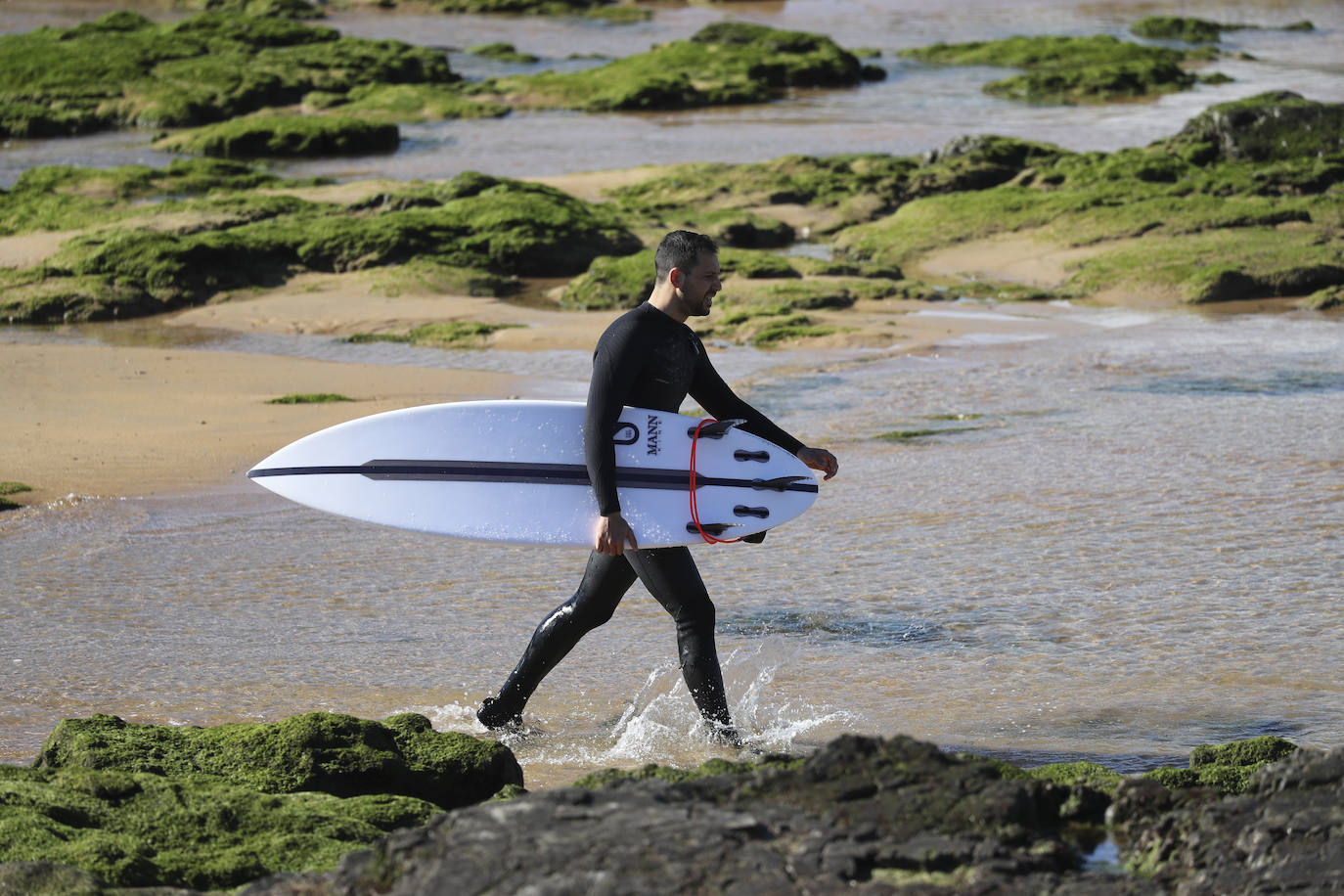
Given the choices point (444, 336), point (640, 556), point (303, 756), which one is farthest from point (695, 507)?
Answer: point (444, 336)

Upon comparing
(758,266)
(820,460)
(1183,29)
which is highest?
(1183,29)

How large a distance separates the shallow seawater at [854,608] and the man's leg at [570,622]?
0.73ft

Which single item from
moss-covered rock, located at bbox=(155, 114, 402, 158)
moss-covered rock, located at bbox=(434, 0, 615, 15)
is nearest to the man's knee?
moss-covered rock, located at bbox=(155, 114, 402, 158)

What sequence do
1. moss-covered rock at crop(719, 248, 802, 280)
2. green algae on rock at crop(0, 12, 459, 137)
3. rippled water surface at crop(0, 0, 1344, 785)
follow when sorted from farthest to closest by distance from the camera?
green algae on rock at crop(0, 12, 459, 137)
moss-covered rock at crop(719, 248, 802, 280)
rippled water surface at crop(0, 0, 1344, 785)

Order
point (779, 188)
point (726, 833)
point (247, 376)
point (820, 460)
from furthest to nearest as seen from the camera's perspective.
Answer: point (779, 188) → point (247, 376) → point (820, 460) → point (726, 833)

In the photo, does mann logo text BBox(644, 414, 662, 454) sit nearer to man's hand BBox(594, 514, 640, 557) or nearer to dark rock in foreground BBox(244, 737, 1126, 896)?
man's hand BBox(594, 514, 640, 557)

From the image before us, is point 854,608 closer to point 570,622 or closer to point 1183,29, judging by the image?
point 570,622

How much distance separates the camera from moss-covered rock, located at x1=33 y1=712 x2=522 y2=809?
4.26 meters

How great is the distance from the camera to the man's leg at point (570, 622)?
16.4 feet

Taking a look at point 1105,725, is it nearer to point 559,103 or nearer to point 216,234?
point 216,234

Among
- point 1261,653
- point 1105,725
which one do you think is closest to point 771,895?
point 1105,725

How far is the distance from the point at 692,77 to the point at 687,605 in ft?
103

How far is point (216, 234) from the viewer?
16359 mm

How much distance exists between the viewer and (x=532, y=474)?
5.43 m
